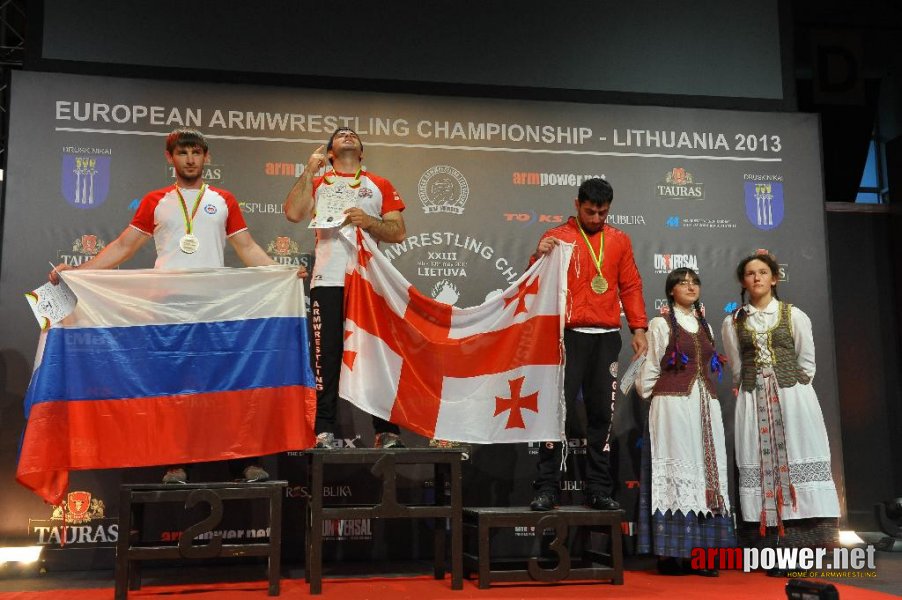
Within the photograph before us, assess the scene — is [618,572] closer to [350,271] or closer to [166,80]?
[350,271]

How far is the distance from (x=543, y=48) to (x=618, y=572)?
10.2ft

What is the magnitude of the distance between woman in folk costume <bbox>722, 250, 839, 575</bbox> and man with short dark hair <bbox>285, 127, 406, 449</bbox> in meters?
1.80

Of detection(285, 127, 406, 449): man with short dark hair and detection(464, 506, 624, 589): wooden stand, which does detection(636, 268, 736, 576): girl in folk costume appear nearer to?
detection(464, 506, 624, 589): wooden stand

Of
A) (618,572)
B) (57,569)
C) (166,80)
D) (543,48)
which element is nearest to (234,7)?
(166,80)

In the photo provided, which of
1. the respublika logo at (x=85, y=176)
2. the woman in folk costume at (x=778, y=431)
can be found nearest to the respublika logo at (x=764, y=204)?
the woman in folk costume at (x=778, y=431)

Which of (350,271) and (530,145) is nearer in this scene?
(350,271)

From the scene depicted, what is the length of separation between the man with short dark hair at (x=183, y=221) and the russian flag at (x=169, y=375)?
12 cm

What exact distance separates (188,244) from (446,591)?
6.49 feet

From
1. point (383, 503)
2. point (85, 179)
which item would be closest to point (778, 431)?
point (383, 503)

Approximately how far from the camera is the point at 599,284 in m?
4.47

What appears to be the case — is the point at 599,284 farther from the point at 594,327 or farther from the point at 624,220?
the point at 624,220

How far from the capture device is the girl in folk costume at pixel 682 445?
446 cm

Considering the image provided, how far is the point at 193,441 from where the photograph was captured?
13.5 feet

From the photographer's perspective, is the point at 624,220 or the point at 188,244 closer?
the point at 188,244
